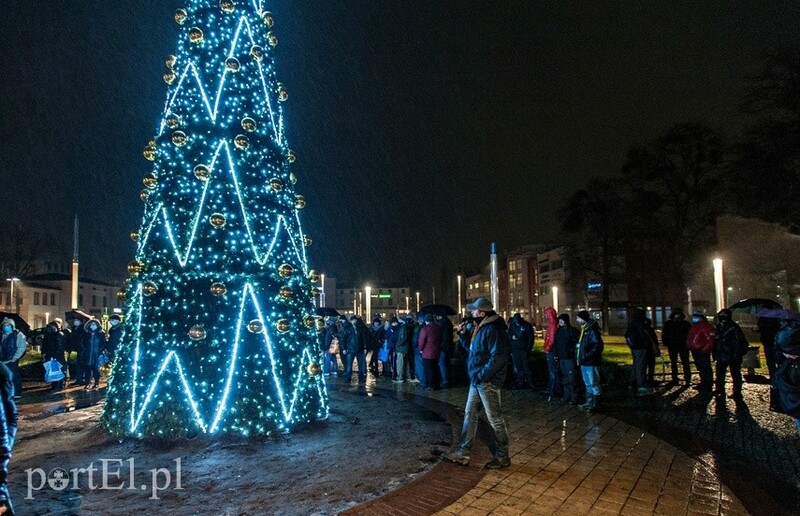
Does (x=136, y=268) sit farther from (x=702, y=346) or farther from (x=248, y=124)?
(x=702, y=346)

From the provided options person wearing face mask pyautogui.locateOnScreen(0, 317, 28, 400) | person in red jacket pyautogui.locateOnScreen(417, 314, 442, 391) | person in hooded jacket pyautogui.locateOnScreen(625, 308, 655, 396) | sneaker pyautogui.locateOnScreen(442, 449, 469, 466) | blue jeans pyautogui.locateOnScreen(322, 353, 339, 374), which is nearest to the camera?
sneaker pyautogui.locateOnScreen(442, 449, 469, 466)

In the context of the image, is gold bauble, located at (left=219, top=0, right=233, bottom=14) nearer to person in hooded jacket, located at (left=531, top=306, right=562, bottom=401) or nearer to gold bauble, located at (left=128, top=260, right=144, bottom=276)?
gold bauble, located at (left=128, top=260, right=144, bottom=276)

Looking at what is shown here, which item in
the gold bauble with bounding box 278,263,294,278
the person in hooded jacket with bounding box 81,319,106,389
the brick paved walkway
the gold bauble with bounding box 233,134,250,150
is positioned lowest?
the brick paved walkway

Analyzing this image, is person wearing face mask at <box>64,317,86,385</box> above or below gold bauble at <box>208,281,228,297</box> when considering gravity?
below

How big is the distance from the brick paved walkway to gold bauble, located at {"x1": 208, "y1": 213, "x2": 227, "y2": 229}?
4477mm

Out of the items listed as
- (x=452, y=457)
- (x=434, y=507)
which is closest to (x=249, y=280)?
(x=452, y=457)

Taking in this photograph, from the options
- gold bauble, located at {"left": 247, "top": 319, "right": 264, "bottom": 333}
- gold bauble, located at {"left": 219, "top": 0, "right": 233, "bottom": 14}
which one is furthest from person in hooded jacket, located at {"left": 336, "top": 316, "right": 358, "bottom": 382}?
gold bauble, located at {"left": 219, "top": 0, "right": 233, "bottom": 14}

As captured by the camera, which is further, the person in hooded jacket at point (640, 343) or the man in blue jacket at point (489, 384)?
the person in hooded jacket at point (640, 343)

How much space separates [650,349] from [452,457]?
24.9 feet

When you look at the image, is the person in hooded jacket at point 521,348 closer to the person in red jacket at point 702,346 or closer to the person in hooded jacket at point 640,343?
the person in hooded jacket at point 640,343

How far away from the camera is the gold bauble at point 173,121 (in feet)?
25.6

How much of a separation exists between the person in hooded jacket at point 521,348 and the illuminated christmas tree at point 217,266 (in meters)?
5.47

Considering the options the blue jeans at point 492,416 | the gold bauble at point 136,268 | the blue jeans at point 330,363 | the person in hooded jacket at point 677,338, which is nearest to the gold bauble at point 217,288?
the gold bauble at point 136,268

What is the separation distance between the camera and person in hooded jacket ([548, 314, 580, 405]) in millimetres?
10117
